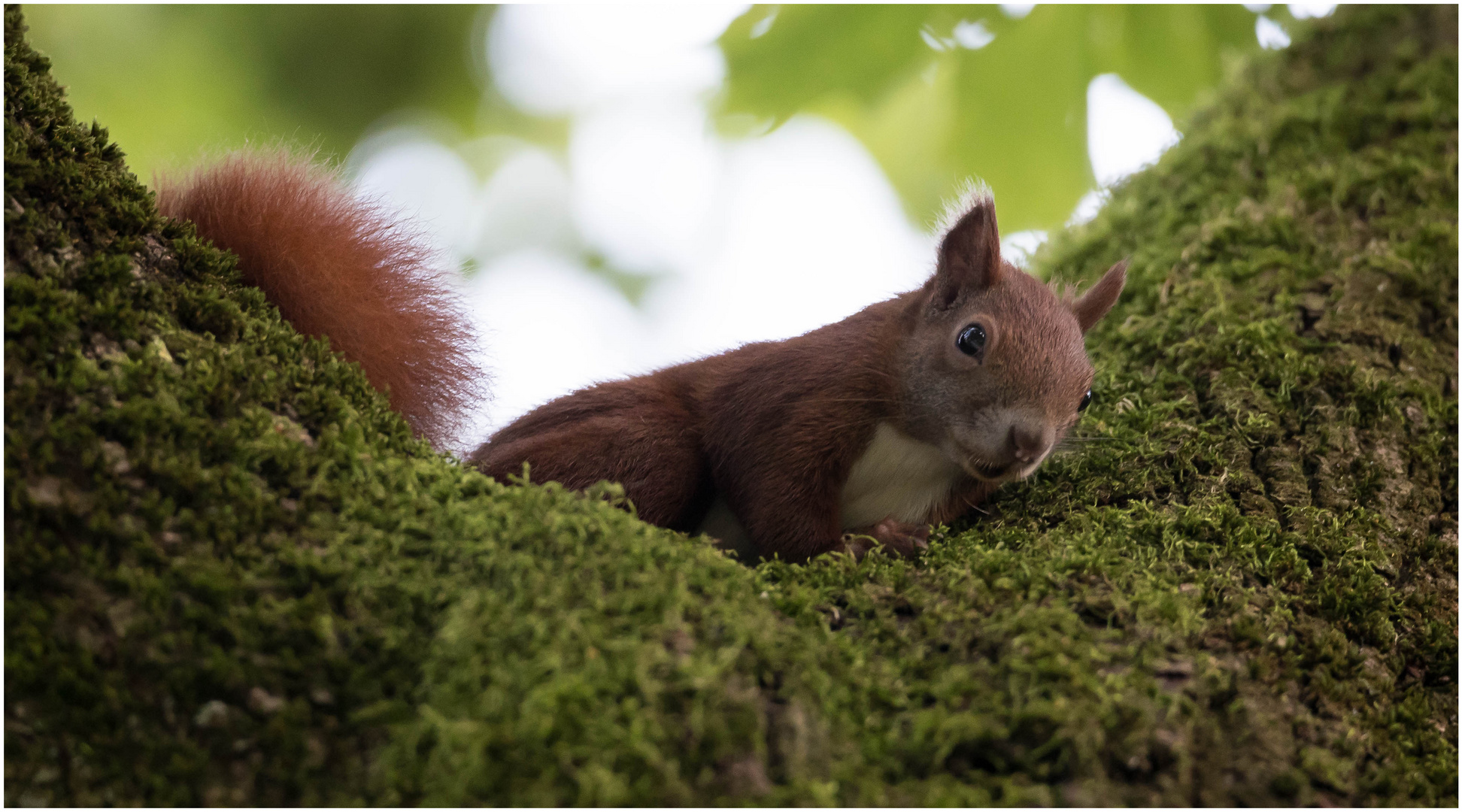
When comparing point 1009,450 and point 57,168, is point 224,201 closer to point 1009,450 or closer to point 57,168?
point 57,168

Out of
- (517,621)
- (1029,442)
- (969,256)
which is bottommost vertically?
(517,621)

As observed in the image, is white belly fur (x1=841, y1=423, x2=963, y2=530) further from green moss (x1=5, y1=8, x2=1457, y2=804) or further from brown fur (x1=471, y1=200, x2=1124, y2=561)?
green moss (x1=5, y1=8, x2=1457, y2=804)

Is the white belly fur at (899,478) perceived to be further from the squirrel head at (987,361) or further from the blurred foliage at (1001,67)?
the blurred foliage at (1001,67)

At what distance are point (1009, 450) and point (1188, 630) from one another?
0.88m

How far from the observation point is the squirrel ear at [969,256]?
9.00 feet

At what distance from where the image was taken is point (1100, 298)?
2918mm

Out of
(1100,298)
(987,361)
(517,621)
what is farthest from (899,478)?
(517,621)

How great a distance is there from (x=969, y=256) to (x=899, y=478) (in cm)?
66

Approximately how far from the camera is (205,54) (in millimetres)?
5148

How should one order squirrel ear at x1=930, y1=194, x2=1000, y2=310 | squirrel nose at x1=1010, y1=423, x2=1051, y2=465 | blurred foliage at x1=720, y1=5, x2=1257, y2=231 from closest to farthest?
squirrel nose at x1=1010, y1=423, x2=1051, y2=465 < squirrel ear at x1=930, y1=194, x2=1000, y2=310 < blurred foliage at x1=720, y1=5, x2=1257, y2=231

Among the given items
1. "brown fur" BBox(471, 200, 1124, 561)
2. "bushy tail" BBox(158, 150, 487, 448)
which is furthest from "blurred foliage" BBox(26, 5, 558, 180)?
"brown fur" BBox(471, 200, 1124, 561)

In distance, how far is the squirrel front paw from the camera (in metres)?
2.25

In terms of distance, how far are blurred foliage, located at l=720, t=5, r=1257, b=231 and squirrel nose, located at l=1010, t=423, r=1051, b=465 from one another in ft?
5.83

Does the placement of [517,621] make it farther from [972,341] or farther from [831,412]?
[972,341]
